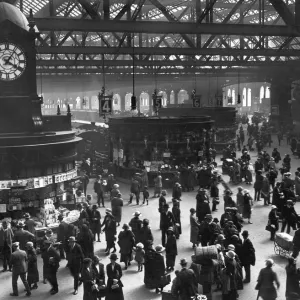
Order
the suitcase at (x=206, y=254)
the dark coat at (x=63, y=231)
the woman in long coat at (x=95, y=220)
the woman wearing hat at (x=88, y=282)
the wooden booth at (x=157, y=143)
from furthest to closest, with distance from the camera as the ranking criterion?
the wooden booth at (x=157, y=143), the woman in long coat at (x=95, y=220), the dark coat at (x=63, y=231), the suitcase at (x=206, y=254), the woman wearing hat at (x=88, y=282)

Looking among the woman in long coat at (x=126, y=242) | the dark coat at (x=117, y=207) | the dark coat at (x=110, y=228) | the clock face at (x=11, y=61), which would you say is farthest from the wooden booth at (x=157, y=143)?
the woman in long coat at (x=126, y=242)

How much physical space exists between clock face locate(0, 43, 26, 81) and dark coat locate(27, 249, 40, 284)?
8.02m

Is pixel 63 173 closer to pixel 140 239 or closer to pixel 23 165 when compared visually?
pixel 23 165

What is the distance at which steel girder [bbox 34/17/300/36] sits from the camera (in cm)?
1393

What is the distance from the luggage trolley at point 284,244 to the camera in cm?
1315

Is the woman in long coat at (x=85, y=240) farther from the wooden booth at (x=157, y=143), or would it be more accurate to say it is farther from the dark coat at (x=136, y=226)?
the wooden booth at (x=157, y=143)

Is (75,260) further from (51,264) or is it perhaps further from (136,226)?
(136,226)

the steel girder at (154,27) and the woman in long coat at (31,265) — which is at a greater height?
the steel girder at (154,27)

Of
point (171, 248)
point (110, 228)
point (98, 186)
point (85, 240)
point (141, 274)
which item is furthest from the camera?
point (98, 186)

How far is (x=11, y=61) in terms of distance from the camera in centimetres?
1722

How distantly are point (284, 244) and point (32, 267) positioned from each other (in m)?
A: 6.70

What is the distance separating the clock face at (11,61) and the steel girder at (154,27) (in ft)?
10.4

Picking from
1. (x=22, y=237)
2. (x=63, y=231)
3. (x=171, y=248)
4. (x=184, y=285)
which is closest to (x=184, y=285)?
(x=184, y=285)

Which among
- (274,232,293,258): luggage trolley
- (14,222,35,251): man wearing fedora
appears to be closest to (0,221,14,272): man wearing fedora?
(14,222,35,251): man wearing fedora
